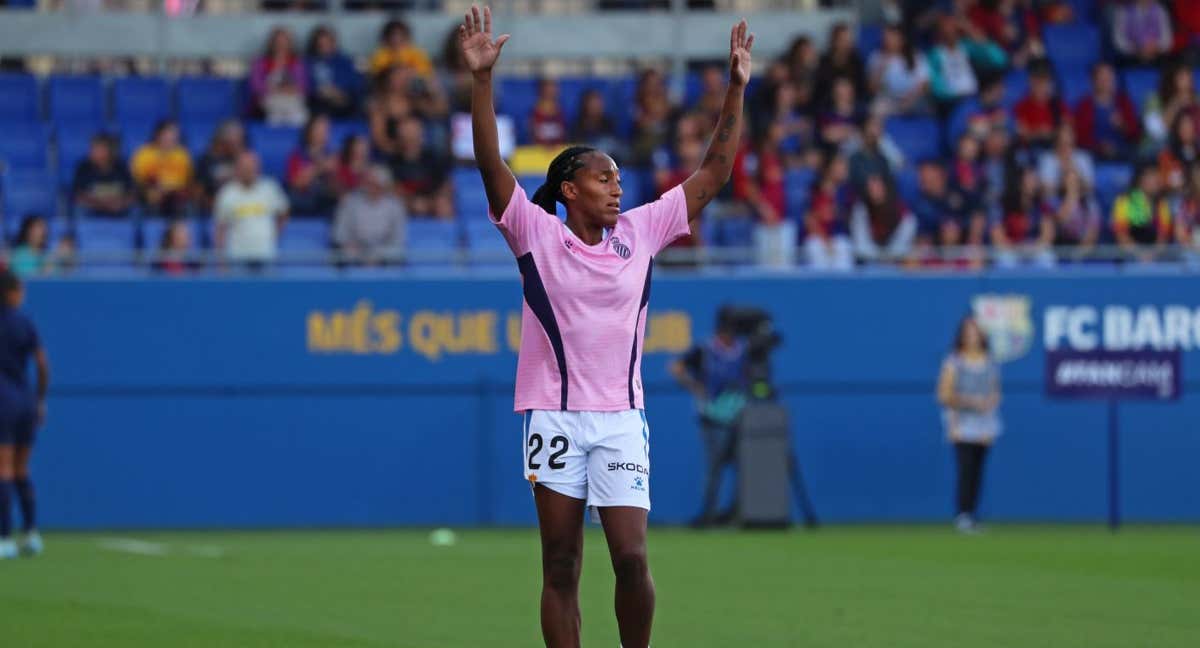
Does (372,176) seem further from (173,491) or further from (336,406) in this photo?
(173,491)

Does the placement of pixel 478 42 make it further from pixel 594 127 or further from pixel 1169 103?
pixel 1169 103

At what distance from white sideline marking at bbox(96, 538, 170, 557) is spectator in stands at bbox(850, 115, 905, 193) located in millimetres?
8123

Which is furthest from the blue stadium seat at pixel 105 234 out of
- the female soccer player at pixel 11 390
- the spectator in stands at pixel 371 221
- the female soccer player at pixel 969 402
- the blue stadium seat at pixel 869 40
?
the blue stadium seat at pixel 869 40

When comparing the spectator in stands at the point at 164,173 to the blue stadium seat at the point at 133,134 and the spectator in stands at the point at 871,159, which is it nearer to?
the blue stadium seat at the point at 133,134

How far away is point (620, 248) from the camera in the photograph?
27.0 feet

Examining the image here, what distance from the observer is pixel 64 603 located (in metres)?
12.8

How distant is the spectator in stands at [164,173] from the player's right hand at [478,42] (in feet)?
46.0

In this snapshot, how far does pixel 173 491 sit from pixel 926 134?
9.17 m

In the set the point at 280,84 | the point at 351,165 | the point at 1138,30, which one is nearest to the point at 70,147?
the point at 280,84

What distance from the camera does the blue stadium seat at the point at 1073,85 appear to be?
24.6 meters

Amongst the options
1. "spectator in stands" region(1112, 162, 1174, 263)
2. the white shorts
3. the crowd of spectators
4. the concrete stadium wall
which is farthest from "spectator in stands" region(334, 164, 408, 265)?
the white shorts

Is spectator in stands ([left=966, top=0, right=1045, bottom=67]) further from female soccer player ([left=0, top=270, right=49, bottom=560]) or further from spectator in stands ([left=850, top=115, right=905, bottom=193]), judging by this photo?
female soccer player ([left=0, top=270, right=49, bottom=560])

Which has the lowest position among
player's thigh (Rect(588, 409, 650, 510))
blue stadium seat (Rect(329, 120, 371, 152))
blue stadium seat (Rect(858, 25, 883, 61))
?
player's thigh (Rect(588, 409, 650, 510))

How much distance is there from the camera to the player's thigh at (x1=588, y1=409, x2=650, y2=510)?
800 cm
